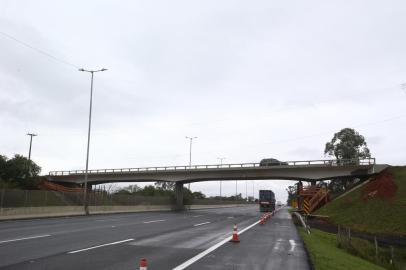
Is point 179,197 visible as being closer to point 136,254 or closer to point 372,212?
point 372,212

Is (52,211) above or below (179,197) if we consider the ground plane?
below

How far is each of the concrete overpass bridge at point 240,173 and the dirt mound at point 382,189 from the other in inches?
294

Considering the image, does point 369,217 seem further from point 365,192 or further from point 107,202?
point 107,202

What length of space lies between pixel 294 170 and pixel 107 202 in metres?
28.1

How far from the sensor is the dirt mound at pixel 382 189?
4331cm

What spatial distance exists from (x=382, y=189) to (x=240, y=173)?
27325mm

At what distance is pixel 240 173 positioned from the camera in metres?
70.0

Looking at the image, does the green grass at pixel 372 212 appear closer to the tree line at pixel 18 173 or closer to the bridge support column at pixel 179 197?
the bridge support column at pixel 179 197

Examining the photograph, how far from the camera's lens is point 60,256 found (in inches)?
460

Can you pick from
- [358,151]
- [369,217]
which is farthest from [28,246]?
[358,151]

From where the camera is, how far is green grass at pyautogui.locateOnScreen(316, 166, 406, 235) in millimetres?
33278

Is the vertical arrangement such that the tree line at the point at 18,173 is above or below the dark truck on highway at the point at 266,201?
above

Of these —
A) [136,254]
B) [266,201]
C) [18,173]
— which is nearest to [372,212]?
[136,254]

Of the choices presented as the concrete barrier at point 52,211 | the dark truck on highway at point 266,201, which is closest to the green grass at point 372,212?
the concrete barrier at point 52,211
